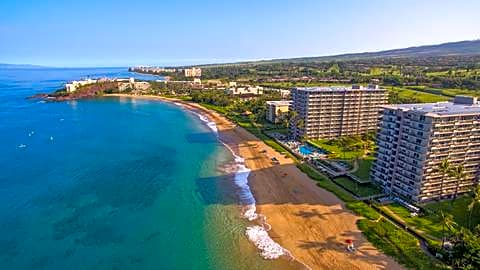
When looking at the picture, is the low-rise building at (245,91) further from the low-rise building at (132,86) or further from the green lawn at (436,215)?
the green lawn at (436,215)

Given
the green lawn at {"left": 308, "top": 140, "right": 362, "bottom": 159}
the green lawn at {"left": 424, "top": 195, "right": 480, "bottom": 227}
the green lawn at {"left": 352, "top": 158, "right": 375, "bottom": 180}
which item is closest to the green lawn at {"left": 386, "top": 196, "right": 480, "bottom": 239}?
the green lawn at {"left": 424, "top": 195, "right": 480, "bottom": 227}

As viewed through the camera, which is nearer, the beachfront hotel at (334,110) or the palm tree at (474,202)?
the palm tree at (474,202)

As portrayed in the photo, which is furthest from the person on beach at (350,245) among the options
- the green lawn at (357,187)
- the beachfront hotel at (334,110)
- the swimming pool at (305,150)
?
the beachfront hotel at (334,110)

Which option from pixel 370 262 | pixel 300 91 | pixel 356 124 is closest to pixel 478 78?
pixel 356 124

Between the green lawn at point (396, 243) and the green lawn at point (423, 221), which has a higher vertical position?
the green lawn at point (423, 221)

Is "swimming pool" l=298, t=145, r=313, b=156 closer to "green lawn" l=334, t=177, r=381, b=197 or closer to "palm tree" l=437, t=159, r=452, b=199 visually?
"green lawn" l=334, t=177, r=381, b=197

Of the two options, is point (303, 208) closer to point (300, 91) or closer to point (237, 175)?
point (237, 175)

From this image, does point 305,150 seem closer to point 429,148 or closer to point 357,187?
point 357,187
